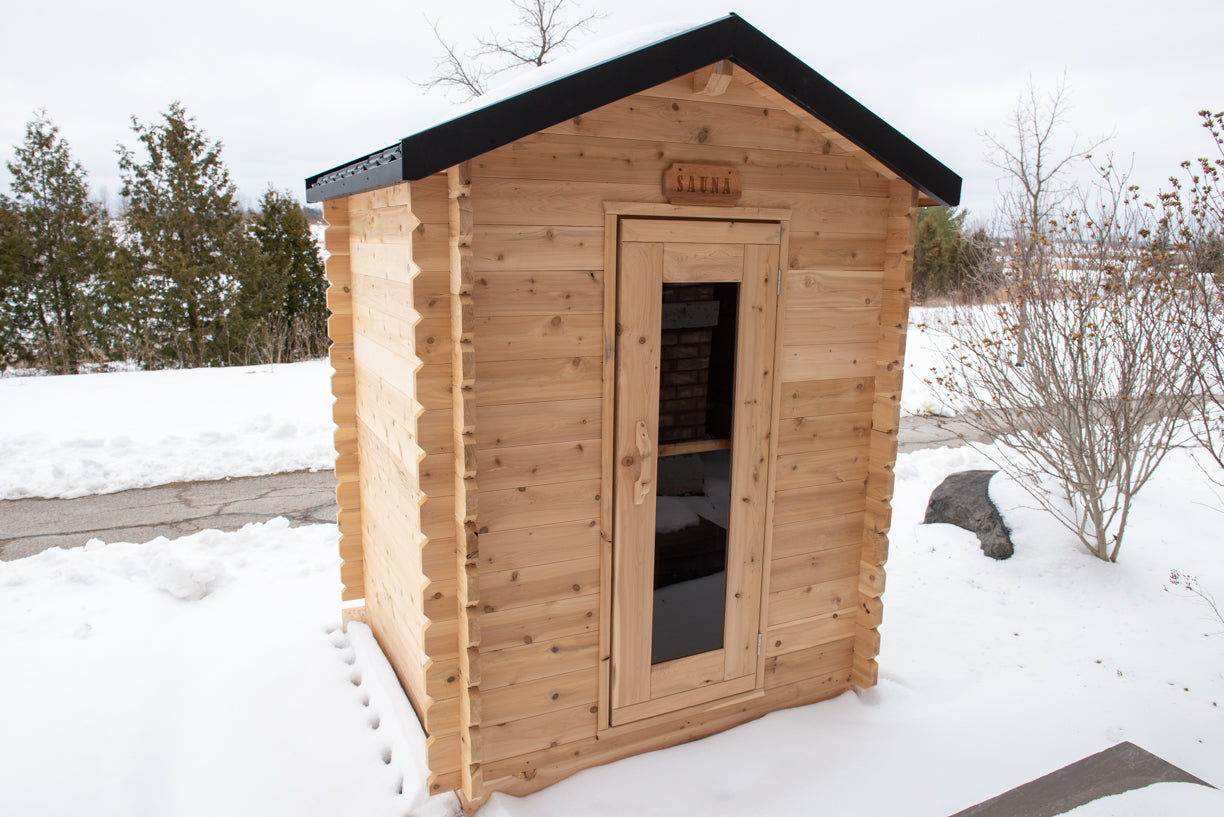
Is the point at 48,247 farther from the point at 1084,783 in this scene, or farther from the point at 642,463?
the point at 1084,783

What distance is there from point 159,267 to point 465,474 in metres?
15.9

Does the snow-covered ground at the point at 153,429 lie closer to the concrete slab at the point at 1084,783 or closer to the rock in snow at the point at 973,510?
the rock in snow at the point at 973,510

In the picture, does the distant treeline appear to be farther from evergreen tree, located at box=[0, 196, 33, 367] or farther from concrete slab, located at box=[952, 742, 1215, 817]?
concrete slab, located at box=[952, 742, 1215, 817]

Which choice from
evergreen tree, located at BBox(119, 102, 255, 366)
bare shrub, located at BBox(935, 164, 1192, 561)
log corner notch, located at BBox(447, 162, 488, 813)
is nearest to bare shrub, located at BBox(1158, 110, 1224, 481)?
bare shrub, located at BBox(935, 164, 1192, 561)

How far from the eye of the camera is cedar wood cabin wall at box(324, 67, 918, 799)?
2820 millimetres

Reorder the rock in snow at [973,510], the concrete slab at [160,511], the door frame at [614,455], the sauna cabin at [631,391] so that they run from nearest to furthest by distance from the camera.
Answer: the sauna cabin at [631,391] < the door frame at [614,455] < the rock in snow at [973,510] < the concrete slab at [160,511]

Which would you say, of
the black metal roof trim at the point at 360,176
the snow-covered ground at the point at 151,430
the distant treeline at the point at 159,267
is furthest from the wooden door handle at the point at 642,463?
the distant treeline at the point at 159,267

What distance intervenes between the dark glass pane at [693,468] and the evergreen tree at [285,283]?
1384 centimetres

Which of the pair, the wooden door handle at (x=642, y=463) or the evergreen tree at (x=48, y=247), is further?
the evergreen tree at (x=48, y=247)

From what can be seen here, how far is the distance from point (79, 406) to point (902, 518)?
9.35 metres

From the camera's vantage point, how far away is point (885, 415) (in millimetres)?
3686

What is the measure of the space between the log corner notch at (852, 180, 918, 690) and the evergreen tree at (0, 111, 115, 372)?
17.5 metres

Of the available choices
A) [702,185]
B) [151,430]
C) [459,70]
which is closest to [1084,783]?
[702,185]

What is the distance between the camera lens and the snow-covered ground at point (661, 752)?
10.4 feet
